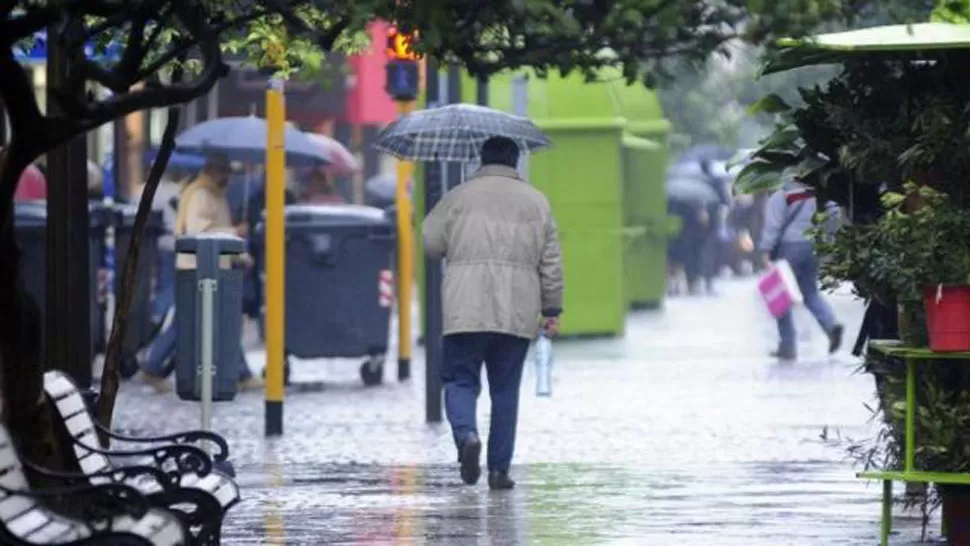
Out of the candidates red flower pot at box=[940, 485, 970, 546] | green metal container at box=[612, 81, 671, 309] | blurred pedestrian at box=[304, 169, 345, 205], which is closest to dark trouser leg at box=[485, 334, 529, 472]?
red flower pot at box=[940, 485, 970, 546]

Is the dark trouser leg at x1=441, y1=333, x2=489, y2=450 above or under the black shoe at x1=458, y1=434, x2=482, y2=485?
above

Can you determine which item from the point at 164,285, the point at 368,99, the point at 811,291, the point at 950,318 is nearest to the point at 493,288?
the point at 950,318

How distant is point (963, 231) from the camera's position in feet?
34.6

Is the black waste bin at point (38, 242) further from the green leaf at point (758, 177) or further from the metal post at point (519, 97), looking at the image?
the green leaf at point (758, 177)

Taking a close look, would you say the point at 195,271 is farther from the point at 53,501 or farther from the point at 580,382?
the point at 580,382

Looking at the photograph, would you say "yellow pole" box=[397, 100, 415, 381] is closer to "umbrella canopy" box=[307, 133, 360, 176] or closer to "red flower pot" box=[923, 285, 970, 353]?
"umbrella canopy" box=[307, 133, 360, 176]

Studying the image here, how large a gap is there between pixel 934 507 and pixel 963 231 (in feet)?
5.06

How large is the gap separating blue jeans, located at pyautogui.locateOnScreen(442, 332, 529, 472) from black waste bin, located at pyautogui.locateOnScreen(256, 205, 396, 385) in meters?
7.44

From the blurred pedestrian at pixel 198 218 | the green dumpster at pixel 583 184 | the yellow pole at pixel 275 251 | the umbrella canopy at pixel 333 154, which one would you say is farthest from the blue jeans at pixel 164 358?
the green dumpster at pixel 583 184

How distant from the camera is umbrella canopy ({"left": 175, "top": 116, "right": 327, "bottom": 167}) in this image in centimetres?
2267

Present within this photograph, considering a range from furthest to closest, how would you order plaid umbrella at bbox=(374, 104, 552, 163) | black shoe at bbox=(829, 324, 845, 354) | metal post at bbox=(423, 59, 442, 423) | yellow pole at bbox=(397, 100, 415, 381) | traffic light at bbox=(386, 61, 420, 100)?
1. black shoe at bbox=(829, 324, 845, 354)
2. yellow pole at bbox=(397, 100, 415, 381)
3. traffic light at bbox=(386, 61, 420, 100)
4. metal post at bbox=(423, 59, 442, 423)
5. plaid umbrella at bbox=(374, 104, 552, 163)

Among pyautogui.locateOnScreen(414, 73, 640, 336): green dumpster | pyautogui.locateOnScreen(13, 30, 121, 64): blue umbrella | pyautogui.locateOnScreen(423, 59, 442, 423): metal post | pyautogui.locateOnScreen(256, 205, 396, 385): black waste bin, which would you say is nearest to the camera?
pyautogui.locateOnScreen(13, 30, 121, 64): blue umbrella

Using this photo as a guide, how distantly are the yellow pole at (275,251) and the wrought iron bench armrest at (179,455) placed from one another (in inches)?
263

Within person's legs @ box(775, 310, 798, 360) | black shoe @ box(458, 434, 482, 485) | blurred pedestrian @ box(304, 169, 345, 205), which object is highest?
blurred pedestrian @ box(304, 169, 345, 205)
